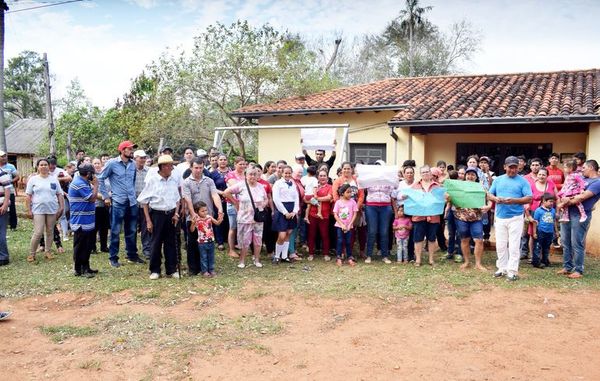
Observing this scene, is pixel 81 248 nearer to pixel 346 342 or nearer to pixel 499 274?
pixel 346 342

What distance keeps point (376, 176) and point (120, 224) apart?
4.18 metres

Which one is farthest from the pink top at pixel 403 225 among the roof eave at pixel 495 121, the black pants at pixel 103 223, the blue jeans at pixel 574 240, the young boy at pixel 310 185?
the black pants at pixel 103 223

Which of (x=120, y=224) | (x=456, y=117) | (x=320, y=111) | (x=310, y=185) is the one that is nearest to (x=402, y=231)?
(x=310, y=185)

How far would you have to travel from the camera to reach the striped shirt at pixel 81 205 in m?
7.06

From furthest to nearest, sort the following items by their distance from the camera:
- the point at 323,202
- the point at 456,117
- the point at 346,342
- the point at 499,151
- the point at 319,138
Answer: the point at 499,151, the point at 456,117, the point at 319,138, the point at 323,202, the point at 346,342

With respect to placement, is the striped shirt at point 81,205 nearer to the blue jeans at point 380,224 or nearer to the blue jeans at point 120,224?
the blue jeans at point 120,224

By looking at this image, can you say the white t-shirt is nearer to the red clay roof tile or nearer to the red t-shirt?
the red t-shirt

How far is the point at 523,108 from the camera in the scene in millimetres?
11492

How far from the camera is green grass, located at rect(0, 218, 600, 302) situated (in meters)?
6.38

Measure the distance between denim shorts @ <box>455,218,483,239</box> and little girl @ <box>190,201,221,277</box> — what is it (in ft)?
12.3

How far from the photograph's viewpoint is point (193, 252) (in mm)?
7152

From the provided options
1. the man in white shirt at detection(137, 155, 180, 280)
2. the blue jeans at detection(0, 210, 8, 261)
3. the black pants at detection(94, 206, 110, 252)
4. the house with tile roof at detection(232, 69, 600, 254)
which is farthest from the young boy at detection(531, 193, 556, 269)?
the blue jeans at detection(0, 210, 8, 261)

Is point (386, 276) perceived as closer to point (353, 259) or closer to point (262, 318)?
point (353, 259)

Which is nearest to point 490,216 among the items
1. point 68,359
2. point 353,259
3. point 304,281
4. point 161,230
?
Result: point 353,259
